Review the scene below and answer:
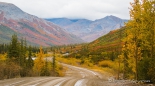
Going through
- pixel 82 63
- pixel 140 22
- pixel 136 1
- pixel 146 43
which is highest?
pixel 136 1

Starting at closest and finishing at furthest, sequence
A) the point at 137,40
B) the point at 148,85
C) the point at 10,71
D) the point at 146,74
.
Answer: the point at 148,85 < the point at 146,74 < the point at 137,40 < the point at 10,71

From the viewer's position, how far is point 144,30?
2484 centimetres

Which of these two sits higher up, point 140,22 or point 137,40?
point 140,22

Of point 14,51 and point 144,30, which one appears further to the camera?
point 14,51

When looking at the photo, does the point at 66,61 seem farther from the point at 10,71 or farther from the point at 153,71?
the point at 153,71

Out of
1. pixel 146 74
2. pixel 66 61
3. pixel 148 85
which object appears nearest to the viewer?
pixel 148 85

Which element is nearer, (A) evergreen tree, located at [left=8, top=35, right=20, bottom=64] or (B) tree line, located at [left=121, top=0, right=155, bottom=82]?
(B) tree line, located at [left=121, top=0, right=155, bottom=82]

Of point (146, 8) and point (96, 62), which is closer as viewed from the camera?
point (146, 8)

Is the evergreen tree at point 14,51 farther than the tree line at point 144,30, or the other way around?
the evergreen tree at point 14,51

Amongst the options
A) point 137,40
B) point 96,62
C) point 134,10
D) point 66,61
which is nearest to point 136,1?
point 134,10

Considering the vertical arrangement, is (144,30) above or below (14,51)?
above

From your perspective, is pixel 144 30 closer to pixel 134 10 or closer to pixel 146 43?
pixel 146 43

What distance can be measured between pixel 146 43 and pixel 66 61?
79491 millimetres

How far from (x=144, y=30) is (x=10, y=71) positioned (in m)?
18.8
